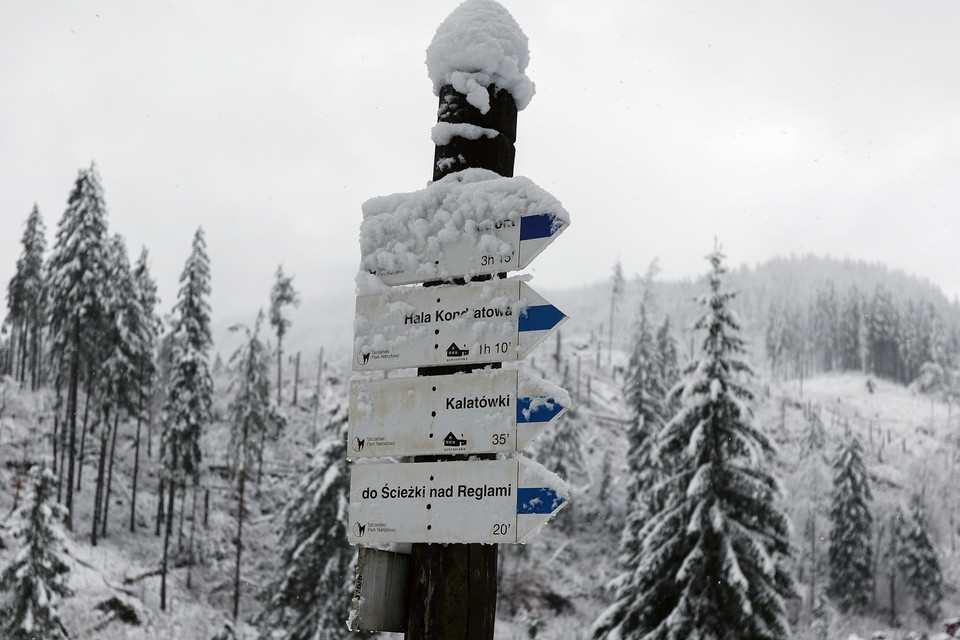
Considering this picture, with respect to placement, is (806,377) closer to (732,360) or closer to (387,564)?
(732,360)

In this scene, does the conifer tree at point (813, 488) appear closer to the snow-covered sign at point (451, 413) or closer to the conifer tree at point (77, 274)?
the conifer tree at point (77, 274)

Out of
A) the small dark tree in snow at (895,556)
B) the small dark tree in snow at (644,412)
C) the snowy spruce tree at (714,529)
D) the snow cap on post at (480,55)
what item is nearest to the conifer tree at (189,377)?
the small dark tree in snow at (644,412)

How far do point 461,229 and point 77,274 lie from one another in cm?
3834

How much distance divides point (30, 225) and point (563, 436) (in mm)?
38145

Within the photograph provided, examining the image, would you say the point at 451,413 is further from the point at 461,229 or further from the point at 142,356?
the point at 142,356

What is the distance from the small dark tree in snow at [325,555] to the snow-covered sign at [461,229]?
20510 millimetres

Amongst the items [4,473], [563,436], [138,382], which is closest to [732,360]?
[138,382]

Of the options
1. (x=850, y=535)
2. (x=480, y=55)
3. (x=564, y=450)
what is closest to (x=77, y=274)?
(x=564, y=450)

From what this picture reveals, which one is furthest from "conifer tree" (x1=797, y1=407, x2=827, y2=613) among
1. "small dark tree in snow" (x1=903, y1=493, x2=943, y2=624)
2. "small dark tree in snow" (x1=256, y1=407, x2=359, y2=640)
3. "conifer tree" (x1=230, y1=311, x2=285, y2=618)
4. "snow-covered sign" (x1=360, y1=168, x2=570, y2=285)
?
"snow-covered sign" (x1=360, y1=168, x2=570, y2=285)

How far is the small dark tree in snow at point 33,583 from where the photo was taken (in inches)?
887

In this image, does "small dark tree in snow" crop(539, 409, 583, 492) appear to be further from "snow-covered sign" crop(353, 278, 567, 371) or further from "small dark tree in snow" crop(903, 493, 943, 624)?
"snow-covered sign" crop(353, 278, 567, 371)

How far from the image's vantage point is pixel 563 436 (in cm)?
5669

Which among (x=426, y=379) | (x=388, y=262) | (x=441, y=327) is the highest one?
(x=388, y=262)

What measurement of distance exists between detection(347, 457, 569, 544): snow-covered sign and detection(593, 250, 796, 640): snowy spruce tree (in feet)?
40.3
